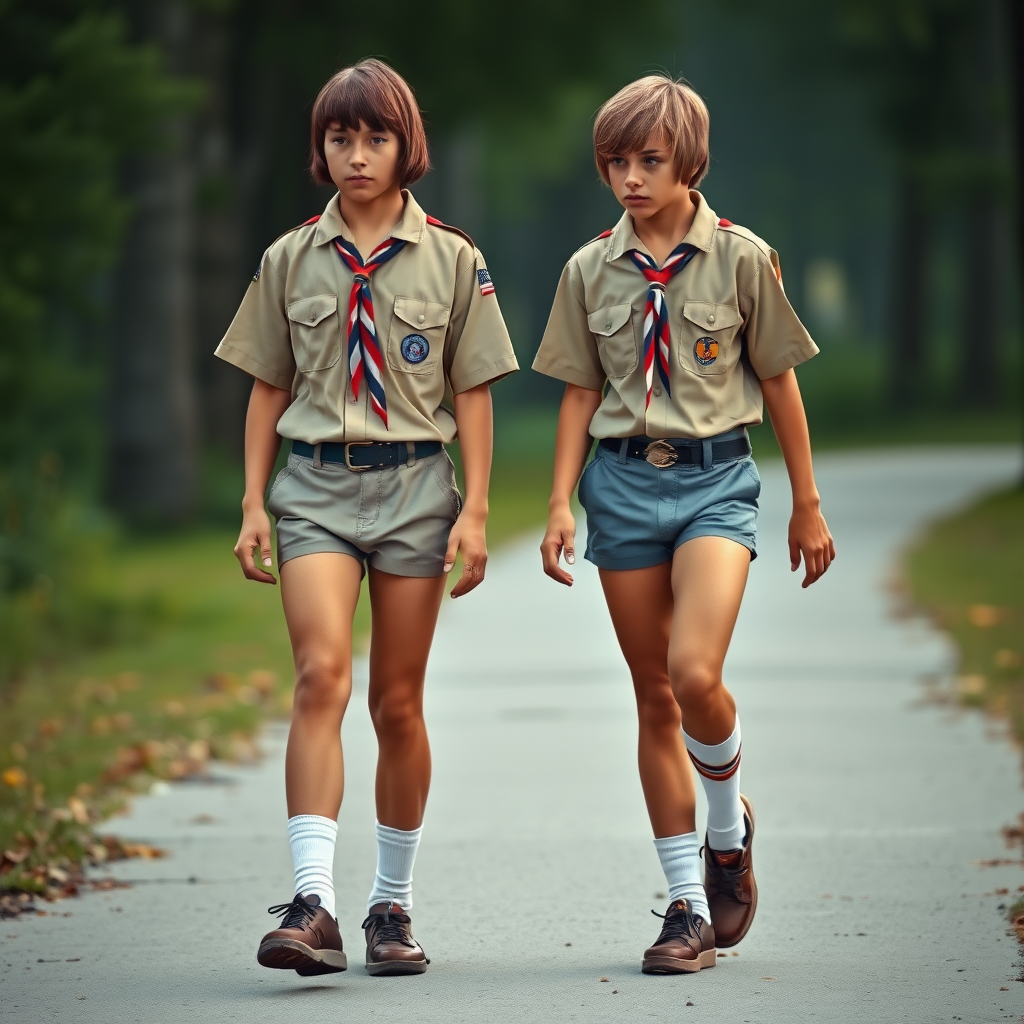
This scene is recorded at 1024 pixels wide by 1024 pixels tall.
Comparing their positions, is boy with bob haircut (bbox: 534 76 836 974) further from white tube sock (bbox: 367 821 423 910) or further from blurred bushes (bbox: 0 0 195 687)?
blurred bushes (bbox: 0 0 195 687)

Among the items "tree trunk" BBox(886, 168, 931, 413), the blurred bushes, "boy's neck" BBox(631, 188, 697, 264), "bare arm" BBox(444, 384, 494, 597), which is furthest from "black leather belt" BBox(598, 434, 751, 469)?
"tree trunk" BBox(886, 168, 931, 413)

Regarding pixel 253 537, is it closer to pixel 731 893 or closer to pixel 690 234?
pixel 690 234

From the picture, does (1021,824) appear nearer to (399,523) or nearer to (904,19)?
(399,523)

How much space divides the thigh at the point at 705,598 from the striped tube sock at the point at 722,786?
0.63 ft

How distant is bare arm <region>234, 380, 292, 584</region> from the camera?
195 inches

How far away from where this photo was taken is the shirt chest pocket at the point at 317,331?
4938 mm

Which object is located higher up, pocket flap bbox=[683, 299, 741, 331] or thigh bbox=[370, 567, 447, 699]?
pocket flap bbox=[683, 299, 741, 331]

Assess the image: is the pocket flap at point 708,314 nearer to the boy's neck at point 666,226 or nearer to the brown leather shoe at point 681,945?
the boy's neck at point 666,226

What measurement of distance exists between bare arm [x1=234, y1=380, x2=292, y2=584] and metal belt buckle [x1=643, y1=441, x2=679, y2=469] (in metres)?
0.88

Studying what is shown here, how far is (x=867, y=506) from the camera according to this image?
2164 centimetres

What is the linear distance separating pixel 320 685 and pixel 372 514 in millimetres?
417

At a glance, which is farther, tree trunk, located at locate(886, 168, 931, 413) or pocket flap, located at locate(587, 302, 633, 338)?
tree trunk, located at locate(886, 168, 931, 413)

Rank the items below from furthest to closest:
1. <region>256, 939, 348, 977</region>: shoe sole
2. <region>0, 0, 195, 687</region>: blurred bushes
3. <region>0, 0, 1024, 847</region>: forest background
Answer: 1. <region>0, 0, 1024, 847</region>: forest background
2. <region>0, 0, 195, 687</region>: blurred bushes
3. <region>256, 939, 348, 977</region>: shoe sole

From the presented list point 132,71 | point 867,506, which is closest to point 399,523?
point 132,71
